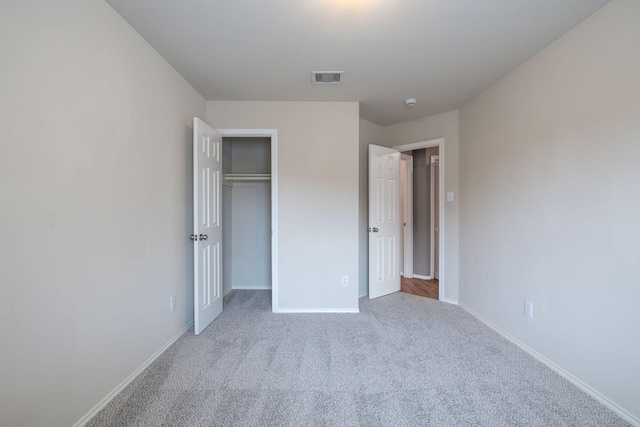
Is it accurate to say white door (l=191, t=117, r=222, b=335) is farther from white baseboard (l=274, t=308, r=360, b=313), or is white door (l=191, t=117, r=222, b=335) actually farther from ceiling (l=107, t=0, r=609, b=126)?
white baseboard (l=274, t=308, r=360, b=313)

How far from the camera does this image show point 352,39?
1.90 meters

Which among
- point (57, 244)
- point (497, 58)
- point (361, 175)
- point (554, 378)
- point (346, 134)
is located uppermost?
point (497, 58)

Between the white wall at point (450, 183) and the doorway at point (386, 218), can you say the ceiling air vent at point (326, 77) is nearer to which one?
the doorway at point (386, 218)

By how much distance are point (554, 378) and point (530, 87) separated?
7.10 feet

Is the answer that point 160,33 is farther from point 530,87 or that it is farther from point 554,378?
point 554,378

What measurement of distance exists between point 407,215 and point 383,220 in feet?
3.83

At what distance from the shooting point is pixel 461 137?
3.15 metres

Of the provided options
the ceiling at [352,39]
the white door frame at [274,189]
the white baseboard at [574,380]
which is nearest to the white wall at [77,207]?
the ceiling at [352,39]

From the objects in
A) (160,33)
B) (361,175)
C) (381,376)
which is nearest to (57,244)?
(160,33)

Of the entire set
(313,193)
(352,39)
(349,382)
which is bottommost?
(349,382)

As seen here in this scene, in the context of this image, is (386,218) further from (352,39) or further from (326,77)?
(352,39)

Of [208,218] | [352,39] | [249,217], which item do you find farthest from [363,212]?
[352,39]

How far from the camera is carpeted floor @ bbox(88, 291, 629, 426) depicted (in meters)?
1.46

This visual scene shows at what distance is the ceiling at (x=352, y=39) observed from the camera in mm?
1599
